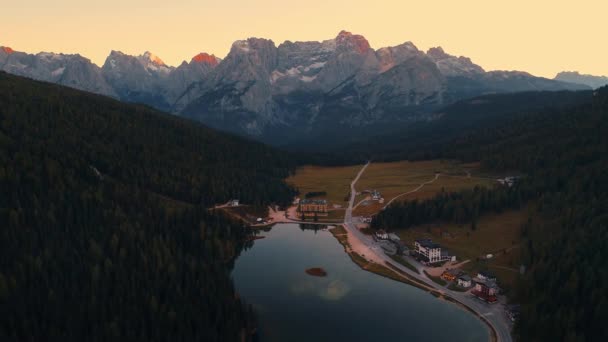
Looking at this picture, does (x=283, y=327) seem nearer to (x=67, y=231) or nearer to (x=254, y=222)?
(x=67, y=231)

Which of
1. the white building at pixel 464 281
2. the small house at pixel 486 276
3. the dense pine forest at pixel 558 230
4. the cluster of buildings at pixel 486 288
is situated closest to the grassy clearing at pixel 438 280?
the white building at pixel 464 281

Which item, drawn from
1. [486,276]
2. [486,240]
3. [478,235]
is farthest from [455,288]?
[478,235]

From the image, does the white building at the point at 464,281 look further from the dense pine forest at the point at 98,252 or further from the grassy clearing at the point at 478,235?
the dense pine forest at the point at 98,252

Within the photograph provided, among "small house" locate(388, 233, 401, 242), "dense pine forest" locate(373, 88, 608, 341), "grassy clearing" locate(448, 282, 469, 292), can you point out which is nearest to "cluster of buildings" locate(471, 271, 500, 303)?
"grassy clearing" locate(448, 282, 469, 292)

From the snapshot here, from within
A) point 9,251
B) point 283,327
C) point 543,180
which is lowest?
point 283,327

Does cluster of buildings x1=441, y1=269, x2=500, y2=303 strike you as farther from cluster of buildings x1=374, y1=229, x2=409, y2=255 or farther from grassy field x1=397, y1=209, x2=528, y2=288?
cluster of buildings x1=374, y1=229, x2=409, y2=255

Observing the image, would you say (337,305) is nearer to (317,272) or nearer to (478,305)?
(317,272)

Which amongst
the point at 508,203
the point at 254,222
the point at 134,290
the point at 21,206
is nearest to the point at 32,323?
the point at 134,290
